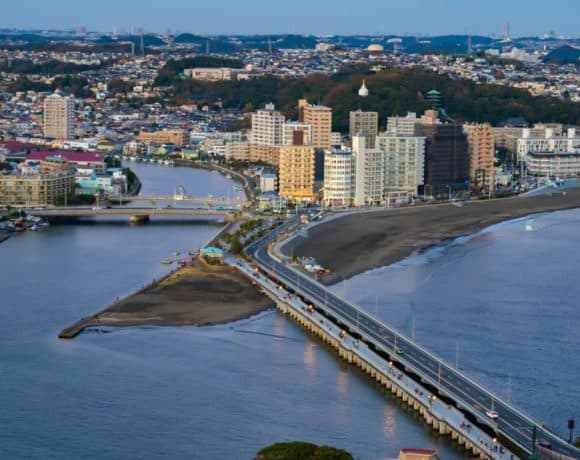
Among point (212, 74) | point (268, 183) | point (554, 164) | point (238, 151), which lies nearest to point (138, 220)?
point (268, 183)

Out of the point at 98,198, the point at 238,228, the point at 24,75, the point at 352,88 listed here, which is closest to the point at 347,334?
the point at 238,228

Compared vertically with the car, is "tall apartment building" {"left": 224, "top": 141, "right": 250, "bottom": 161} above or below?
above

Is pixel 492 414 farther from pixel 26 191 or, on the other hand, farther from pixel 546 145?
pixel 546 145

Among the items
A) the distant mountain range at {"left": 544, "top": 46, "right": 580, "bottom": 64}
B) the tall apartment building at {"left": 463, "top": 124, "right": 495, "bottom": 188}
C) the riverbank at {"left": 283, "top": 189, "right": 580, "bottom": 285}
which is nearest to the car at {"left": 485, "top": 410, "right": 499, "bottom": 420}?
the riverbank at {"left": 283, "top": 189, "right": 580, "bottom": 285}

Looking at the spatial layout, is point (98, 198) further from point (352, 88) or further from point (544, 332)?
point (352, 88)

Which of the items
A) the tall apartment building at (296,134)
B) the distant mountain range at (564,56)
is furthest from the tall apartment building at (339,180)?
the distant mountain range at (564,56)

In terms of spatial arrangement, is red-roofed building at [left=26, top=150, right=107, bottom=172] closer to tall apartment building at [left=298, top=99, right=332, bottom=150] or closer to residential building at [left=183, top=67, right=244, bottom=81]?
tall apartment building at [left=298, top=99, right=332, bottom=150]
